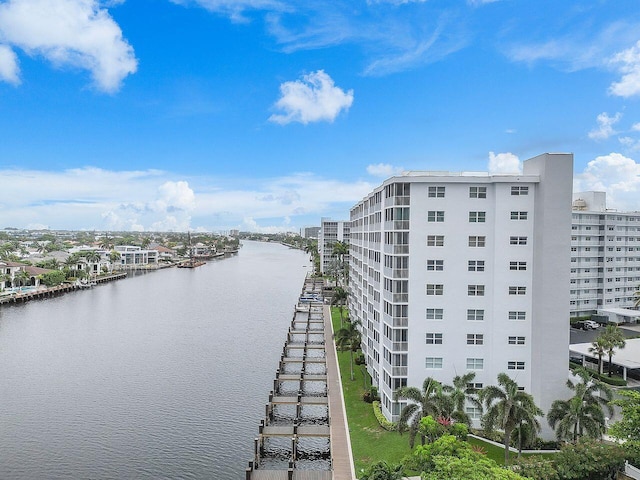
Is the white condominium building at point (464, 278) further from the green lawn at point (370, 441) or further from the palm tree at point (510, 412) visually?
the palm tree at point (510, 412)

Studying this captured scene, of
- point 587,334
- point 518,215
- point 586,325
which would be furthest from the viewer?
point 586,325

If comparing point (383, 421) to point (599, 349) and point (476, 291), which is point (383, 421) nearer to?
point (476, 291)

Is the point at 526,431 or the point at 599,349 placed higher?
the point at 599,349

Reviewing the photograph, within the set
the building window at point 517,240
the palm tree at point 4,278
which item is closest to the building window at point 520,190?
the building window at point 517,240

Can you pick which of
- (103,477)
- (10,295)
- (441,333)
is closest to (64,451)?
(103,477)

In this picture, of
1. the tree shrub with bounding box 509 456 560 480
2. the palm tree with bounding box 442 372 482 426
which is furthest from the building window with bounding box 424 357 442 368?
the tree shrub with bounding box 509 456 560 480

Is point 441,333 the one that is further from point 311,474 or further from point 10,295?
point 10,295

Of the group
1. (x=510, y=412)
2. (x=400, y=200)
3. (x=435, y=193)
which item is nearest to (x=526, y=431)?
(x=510, y=412)

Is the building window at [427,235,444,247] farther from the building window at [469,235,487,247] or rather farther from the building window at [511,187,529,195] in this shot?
the building window at [511,187,529,195]
